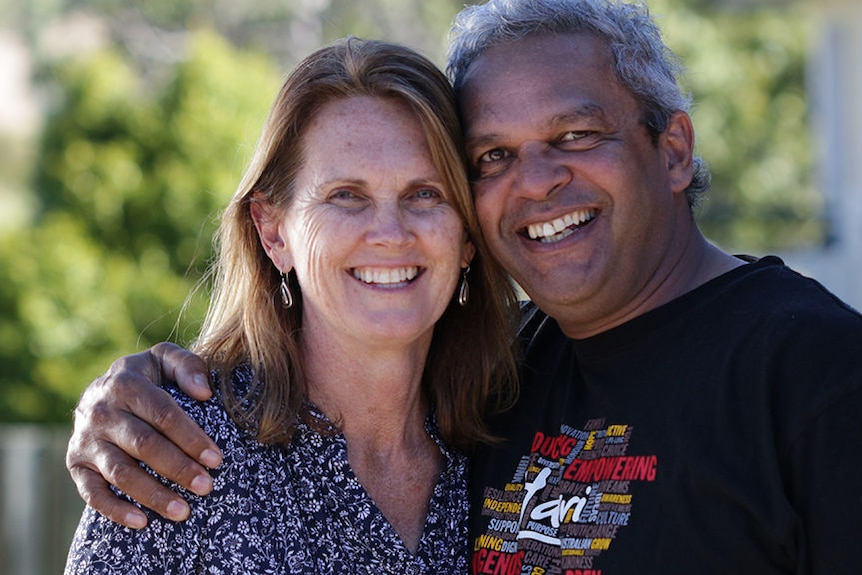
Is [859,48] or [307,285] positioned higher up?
[859,48]

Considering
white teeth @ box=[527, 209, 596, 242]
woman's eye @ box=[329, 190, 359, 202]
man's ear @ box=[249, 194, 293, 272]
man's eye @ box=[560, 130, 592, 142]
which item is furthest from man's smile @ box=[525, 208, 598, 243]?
man's ear @ box=[249, 194, 293, 272]

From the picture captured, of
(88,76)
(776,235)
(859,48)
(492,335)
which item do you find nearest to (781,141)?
(776,235)

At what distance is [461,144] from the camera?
3100mm

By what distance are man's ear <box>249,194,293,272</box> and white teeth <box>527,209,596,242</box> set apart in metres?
0.63

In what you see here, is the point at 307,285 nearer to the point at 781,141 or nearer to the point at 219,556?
the point at 219,556

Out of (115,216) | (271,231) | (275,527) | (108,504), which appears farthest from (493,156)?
(115,216)

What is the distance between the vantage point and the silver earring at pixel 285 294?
3.17 meters

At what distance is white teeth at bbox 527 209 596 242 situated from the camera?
119 inches

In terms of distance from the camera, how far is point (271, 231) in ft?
10.3

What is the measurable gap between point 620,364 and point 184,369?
1060 millimetres

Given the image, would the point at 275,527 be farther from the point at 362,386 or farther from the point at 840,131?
the point at 840,131

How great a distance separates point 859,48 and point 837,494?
789cm

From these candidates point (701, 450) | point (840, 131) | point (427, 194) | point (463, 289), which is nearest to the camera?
point (701, 450)

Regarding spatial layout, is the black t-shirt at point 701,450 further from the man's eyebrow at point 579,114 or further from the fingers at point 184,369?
the fingers at point 184,369
